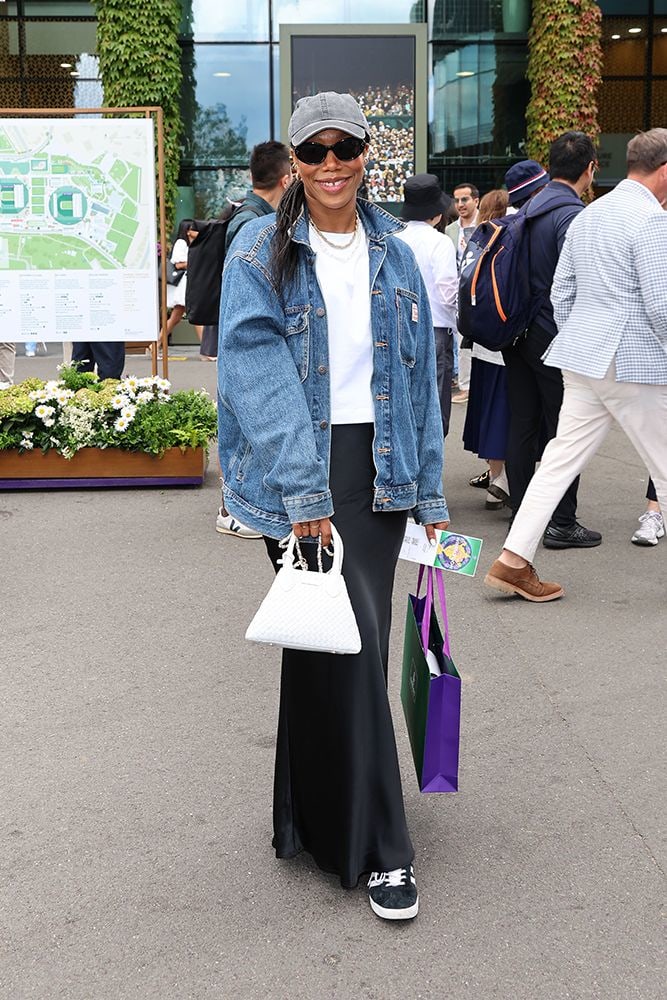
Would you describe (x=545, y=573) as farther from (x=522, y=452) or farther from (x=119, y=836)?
(x=119, y=836)

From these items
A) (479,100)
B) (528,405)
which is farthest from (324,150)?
(479,100)

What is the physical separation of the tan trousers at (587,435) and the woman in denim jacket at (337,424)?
8.10ft

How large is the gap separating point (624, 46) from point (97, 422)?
14.5 m

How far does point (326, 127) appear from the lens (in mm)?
2967

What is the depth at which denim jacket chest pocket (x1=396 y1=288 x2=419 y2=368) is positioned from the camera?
311 centimetres

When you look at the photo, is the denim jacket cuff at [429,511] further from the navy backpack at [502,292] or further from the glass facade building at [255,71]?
the glass facade building at [255,71]

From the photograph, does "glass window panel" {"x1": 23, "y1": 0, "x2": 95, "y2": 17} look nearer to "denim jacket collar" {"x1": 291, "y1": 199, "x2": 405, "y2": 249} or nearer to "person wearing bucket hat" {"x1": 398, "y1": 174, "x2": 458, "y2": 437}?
"person wearing bucket hat" {"x1": 398, "y1": 174, "x2": 458, "y2": 437}

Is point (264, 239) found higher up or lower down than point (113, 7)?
lower down

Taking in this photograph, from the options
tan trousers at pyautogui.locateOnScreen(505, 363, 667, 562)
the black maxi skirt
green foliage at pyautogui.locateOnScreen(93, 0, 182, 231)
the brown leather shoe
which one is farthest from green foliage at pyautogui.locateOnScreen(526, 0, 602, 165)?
the black maxi skirt

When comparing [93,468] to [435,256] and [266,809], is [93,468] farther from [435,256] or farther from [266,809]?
[266,809]

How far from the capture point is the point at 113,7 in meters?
17.8

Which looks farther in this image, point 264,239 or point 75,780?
point 75,780

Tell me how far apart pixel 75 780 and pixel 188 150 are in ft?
53.6

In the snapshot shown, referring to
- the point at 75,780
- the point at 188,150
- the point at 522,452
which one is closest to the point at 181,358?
the point at 188,150
